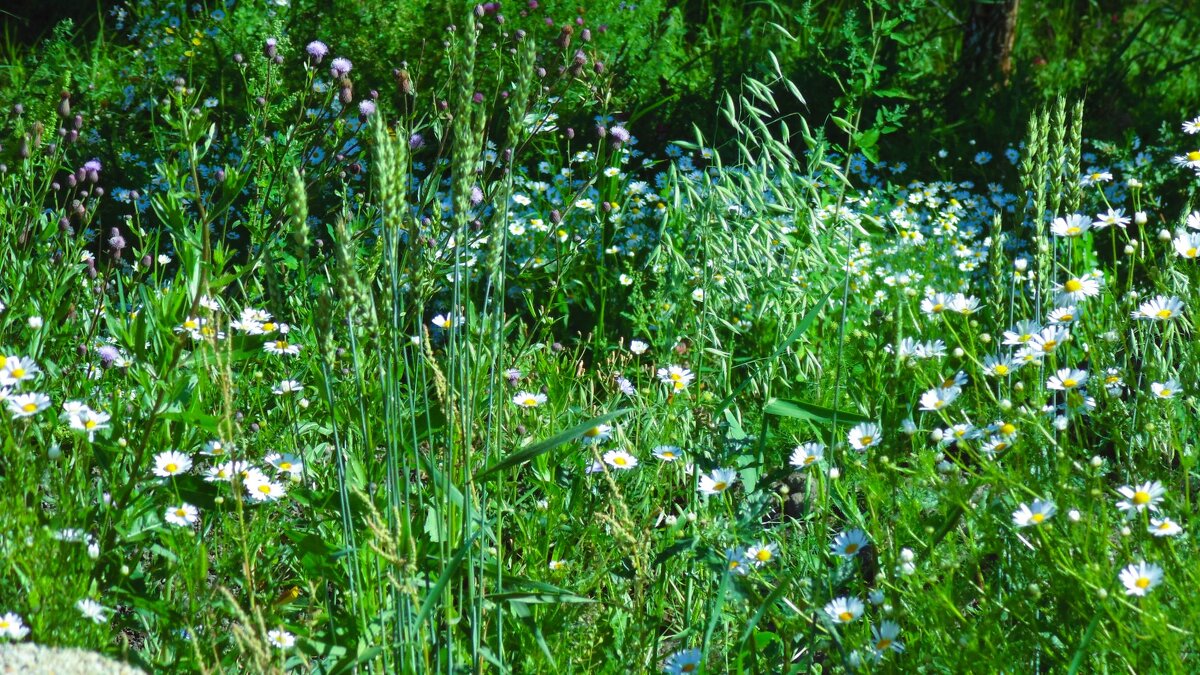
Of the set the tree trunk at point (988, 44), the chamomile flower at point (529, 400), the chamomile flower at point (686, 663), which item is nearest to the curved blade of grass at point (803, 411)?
the chamomile flower at point (686, 663)

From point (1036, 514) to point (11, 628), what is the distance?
1.46 metres

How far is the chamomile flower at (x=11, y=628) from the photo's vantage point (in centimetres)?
170

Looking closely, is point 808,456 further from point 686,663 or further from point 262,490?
point 262,490

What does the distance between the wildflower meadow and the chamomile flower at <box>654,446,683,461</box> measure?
0.20 feet

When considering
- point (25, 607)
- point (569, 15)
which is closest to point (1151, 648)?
point (25, 607)

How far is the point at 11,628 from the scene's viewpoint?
5.59 ft

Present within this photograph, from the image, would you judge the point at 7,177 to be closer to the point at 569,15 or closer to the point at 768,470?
the point at 768,470

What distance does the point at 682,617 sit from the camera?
249 cm

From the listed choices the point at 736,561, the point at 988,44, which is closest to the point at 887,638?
the point at 736,561

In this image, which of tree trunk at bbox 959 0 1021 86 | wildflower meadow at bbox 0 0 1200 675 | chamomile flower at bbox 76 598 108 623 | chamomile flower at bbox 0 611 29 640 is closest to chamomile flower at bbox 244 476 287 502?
wildflower meadow at bbox 0 0 1200 675

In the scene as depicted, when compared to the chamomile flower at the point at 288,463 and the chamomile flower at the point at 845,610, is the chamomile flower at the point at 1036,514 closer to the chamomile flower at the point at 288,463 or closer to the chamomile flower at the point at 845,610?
the chamomile flower at the point at 845,610

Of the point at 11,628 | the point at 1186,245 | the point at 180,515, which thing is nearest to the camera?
the point at 11,628

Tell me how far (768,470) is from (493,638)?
0.96 meters

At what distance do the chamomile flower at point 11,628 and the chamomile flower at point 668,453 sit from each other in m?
1.21
